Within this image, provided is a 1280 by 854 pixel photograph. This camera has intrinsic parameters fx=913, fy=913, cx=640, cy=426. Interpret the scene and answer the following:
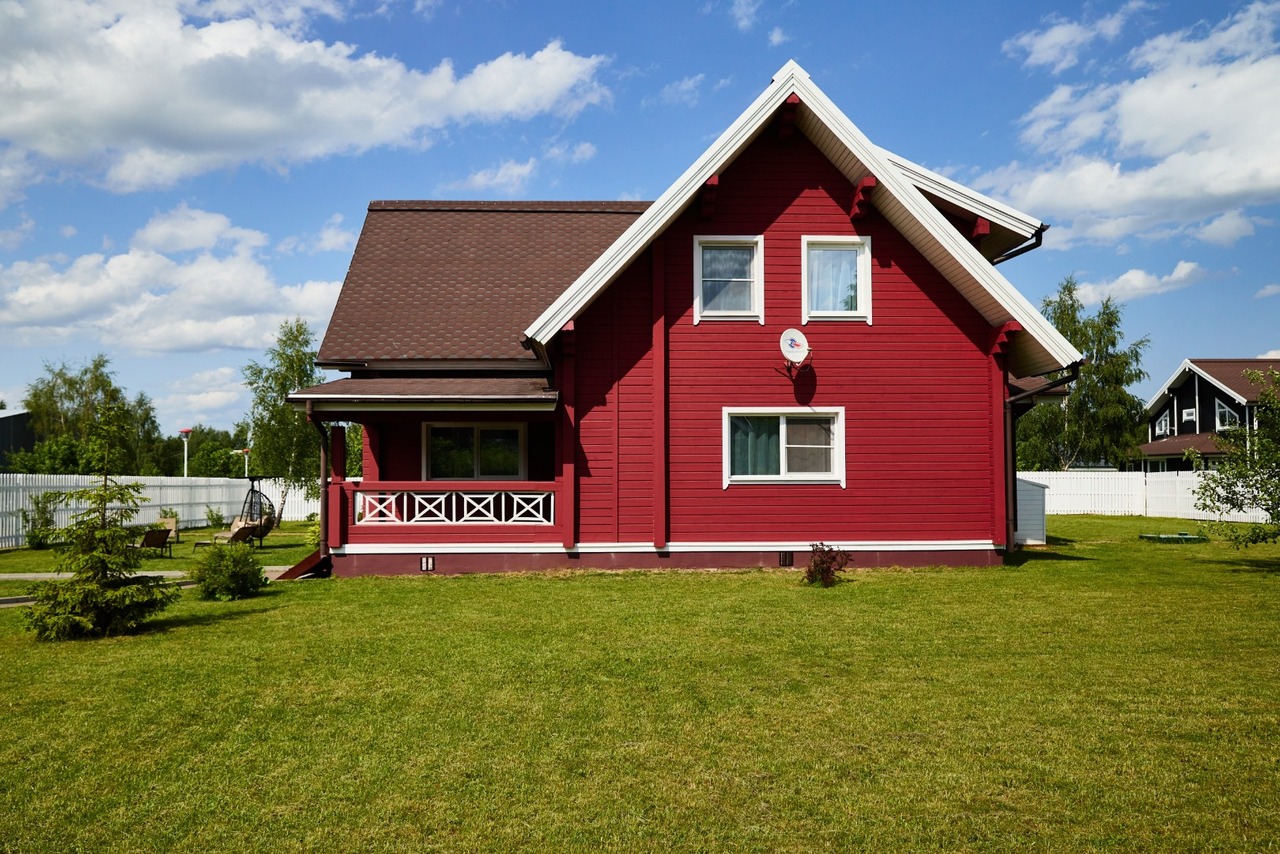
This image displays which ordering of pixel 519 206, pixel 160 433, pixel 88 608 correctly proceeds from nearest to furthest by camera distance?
pixel 88 608 < pixel 519 206 < pixel 160 433

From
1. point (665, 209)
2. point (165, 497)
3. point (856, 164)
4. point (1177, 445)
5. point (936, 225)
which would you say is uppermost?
point (856, 164)

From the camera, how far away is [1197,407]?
4762 centimetres

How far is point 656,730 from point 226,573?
9424 mm

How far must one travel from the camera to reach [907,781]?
5.66m

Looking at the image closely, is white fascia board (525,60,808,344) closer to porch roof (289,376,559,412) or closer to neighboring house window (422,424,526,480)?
porch roof (289,376,559,412)

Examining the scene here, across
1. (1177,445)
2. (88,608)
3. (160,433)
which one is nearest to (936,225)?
(88,608)

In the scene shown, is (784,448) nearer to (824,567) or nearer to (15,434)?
(824,567)

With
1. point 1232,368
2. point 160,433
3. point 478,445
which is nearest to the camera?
point 478,445

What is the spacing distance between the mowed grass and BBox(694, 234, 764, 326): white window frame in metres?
6.10

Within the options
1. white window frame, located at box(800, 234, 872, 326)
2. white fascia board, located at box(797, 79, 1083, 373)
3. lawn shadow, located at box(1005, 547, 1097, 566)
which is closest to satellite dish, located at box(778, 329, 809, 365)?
white window frame, located at box(800, 234, 872, 326)

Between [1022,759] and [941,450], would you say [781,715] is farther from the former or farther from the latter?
[941,450]

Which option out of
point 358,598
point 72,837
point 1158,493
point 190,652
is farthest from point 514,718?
point 1158,493

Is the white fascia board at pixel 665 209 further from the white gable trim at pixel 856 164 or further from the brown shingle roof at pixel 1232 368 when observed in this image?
the brown shingle roof at pixel 1232 368

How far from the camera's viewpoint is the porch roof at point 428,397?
50.8 ft
